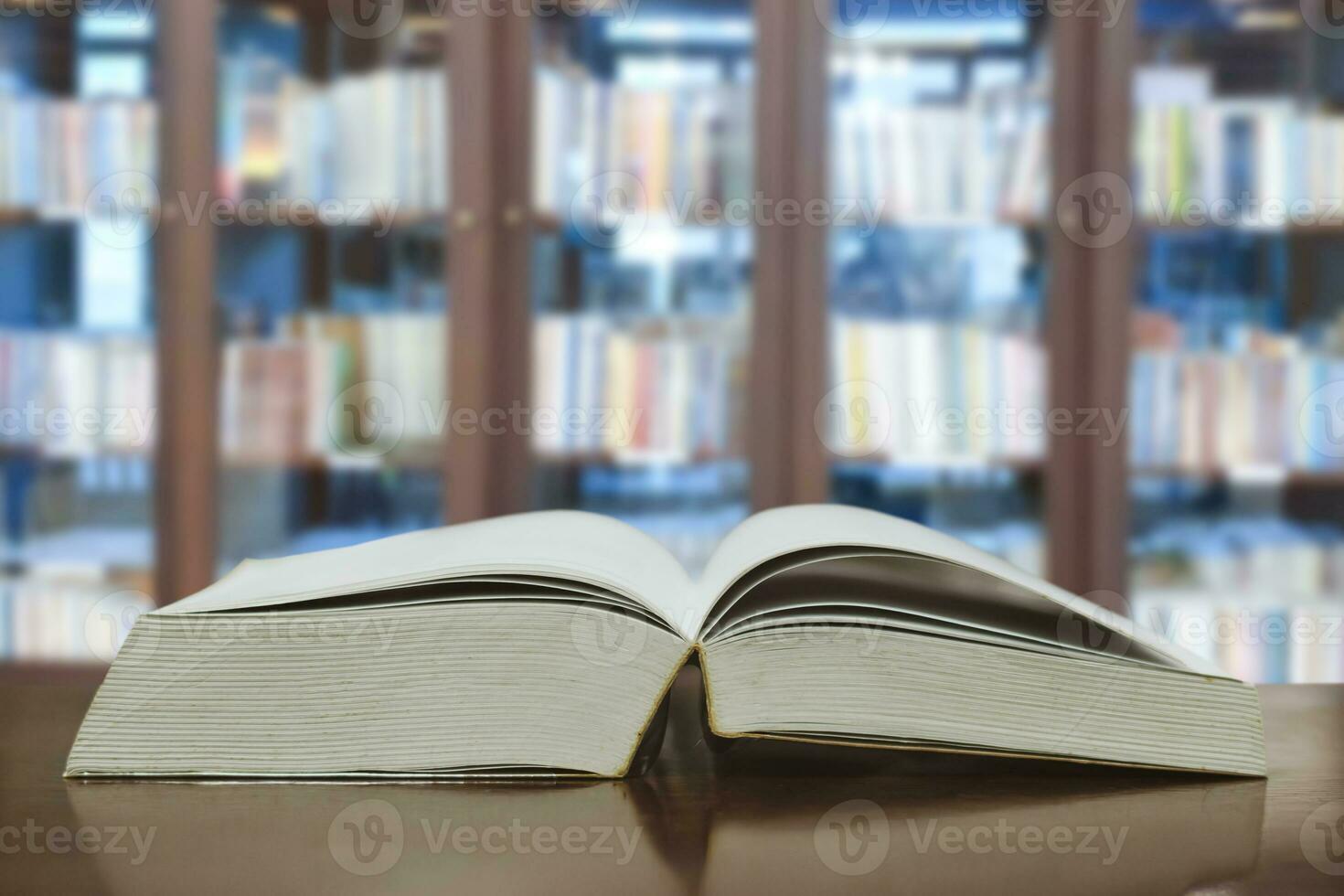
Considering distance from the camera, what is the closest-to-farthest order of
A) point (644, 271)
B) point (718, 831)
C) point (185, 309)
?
point (718, 831)
point (185, 309)
point (644, 271)

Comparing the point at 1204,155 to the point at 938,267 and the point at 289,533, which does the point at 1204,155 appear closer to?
the point at 938,267

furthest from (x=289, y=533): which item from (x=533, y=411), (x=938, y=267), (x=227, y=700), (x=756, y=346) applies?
(x=227, y=700)

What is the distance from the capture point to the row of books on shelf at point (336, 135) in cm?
169

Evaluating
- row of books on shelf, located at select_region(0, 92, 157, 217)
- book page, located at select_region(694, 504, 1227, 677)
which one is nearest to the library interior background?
row of books on shelf, located at select_region(0, 92, 157, 217)

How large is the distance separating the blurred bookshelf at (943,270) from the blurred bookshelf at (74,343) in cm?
111

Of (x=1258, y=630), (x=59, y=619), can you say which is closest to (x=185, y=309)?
(x=59, y=619)

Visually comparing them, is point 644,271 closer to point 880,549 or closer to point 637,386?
point 637,386

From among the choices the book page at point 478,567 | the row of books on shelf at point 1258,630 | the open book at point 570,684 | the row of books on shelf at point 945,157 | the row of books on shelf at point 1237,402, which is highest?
the row of books on shelf at point 945,157

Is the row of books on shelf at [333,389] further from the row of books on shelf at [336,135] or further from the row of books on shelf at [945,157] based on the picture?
the row of books on shelf at [945,157]

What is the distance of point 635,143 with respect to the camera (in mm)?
1769

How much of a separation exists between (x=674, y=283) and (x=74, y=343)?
988 mm

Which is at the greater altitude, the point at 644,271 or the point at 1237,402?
the point at 644,271

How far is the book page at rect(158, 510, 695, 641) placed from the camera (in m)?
0.33

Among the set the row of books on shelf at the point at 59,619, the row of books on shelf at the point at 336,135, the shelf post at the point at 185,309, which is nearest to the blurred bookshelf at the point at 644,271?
the row of books on shelf at the point at 336,135
